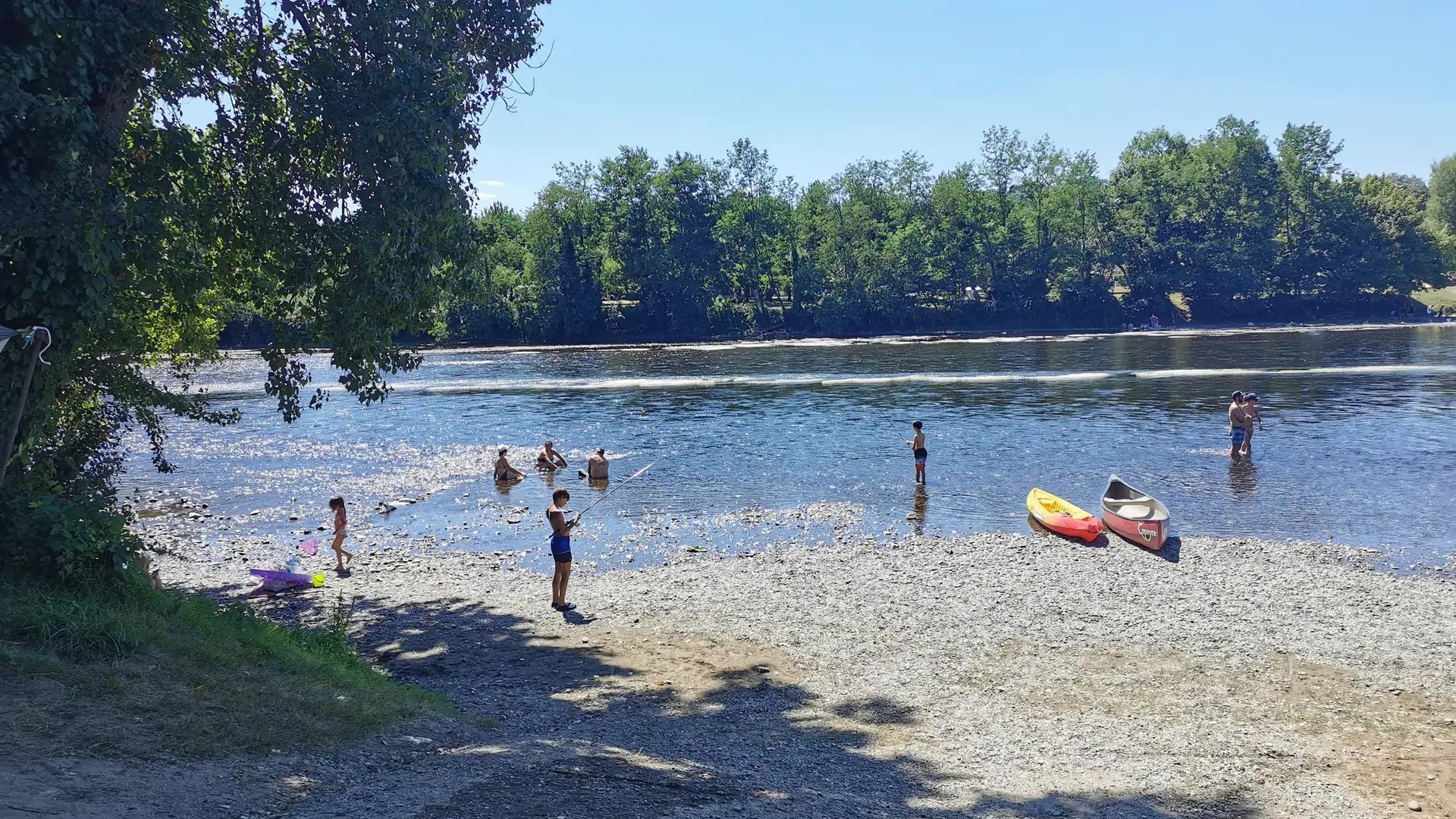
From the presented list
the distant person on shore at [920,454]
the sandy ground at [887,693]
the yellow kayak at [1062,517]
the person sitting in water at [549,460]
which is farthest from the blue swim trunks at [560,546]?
the person sitting in water at [549,460]

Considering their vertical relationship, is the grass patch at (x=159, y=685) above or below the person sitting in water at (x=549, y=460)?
above

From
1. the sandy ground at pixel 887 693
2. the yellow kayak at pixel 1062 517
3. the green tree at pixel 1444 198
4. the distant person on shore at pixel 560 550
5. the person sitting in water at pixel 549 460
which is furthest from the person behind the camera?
the green tree at pixel 1444 198

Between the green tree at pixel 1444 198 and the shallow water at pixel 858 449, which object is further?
the green tree at pixel 1444 198

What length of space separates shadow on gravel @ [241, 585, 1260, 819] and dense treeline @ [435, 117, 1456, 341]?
88260 millimetres

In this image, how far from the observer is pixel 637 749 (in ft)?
33.9

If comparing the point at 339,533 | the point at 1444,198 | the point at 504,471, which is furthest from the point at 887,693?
the point at 1444,198

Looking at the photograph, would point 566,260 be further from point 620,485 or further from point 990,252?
point 620,485

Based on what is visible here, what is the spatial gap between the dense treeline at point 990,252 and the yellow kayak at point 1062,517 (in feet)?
259

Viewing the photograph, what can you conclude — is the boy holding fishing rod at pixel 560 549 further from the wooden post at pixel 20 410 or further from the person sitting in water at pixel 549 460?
the person sitting in water at pixel 549 460

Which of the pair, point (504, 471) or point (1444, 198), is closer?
point (504, 471)

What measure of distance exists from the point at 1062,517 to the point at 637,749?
1482cm

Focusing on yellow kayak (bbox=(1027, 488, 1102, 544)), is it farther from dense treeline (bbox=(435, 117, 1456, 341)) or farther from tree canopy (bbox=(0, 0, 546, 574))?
dense treeline (bbox=(435, 117, 1456, 341))

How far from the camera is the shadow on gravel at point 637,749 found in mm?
7973

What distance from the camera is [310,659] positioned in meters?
11.1
